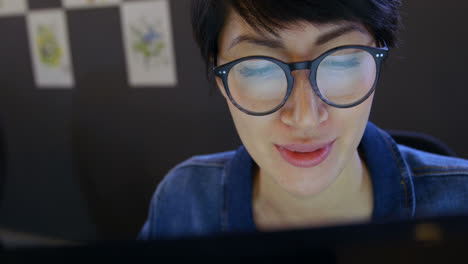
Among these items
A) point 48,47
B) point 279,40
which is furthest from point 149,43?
point 279,40

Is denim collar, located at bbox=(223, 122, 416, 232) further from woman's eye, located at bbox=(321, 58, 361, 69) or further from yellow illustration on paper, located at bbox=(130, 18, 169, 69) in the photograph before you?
yellow illustration on paper, located at bbox=(130, 18, 169, 69)

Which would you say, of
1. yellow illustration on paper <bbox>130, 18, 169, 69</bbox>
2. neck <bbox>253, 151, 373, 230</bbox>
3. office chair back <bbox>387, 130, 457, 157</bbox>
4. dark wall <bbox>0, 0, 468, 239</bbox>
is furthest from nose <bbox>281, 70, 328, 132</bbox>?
yellow illustration on paper <bbox>130, 18, 169, 69</bbox>

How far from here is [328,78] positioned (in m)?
0.51

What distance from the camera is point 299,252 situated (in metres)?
0.20

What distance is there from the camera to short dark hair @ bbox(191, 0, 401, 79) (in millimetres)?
497

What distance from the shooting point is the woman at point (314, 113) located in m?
0.51

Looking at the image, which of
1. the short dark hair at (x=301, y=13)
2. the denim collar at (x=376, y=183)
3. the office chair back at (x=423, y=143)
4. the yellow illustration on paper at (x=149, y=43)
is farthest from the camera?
the yellow illustration on paper at (x=149, y=43)

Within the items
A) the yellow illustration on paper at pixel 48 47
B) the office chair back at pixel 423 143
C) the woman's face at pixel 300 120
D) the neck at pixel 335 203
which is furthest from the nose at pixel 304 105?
the yellow illustration on paper at pixel 48 47

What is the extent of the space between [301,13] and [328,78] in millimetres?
104

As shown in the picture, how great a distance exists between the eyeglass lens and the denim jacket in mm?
226

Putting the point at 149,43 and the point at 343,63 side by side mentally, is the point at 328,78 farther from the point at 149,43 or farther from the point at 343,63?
the point at 149,43

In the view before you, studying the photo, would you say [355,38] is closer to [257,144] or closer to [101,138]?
[257,144]

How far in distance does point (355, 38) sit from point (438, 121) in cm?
71

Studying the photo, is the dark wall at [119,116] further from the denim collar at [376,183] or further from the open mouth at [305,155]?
the open mouth at [305,155]
